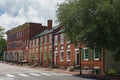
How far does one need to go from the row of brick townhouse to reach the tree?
317 centimetres

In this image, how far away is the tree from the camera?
33.5m

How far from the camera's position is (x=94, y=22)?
1379 inches

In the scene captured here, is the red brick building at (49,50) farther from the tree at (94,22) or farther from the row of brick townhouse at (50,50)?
the tree at (94,22)

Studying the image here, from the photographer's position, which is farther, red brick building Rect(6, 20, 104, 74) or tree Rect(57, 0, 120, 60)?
red brick building Rect(6, 20, 104, 74)

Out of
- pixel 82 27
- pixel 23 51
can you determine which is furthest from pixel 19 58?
pixel 82 27

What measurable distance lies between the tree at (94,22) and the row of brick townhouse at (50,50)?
317 centimetres

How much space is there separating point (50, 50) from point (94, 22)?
30526 mm

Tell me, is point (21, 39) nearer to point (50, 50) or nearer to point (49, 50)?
point (49, 50)

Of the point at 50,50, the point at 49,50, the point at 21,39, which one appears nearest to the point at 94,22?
the point at 50,50

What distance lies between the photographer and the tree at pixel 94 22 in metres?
33.5

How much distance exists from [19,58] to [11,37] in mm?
13208

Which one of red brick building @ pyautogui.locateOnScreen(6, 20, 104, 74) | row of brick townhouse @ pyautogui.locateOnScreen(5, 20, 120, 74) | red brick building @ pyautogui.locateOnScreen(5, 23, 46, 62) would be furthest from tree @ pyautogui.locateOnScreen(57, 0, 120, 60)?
red brick building @ pyautogui.locateOnScreen(5, 23, 46, 62)

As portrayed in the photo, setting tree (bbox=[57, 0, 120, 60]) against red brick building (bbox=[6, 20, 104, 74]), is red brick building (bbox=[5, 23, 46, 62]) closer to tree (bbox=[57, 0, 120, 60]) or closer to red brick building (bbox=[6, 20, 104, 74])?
red brick building (bbox=[6, 20, 104, 74])

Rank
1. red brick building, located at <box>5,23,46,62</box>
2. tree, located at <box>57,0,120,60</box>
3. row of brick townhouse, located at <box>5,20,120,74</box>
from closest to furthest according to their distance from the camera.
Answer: tree, located at <box>57,0,120,60</box> < row of brick townhouse, located at <box>5,20,120,74</box> < red brick building, located at <box>5,23,46,62</box>
